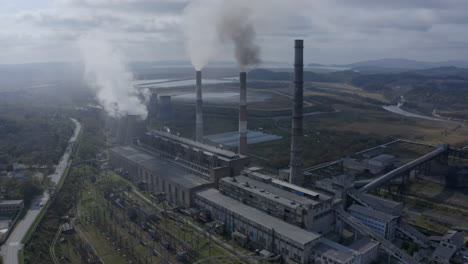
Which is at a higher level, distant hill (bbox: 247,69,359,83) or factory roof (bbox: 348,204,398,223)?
distant hill (bbox: 247,69,359,83)

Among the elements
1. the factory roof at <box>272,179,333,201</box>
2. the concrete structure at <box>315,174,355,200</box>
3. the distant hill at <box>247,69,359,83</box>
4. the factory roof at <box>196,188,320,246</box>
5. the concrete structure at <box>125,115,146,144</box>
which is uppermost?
the distant hill at <box>247,69,359,83</box>

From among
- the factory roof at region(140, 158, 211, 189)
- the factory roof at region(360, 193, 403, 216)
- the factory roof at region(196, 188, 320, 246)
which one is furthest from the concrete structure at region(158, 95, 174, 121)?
the factory roof at region(360, 193, 403, 216)

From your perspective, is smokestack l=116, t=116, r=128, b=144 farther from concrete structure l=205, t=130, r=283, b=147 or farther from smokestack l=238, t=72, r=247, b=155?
smokestack l=238, t=72, r=247, b=155

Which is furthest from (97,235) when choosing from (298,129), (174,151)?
(298,129)

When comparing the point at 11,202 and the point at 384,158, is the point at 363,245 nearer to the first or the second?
the point at 384,158

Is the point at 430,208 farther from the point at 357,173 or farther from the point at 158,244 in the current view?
the point at 158,244

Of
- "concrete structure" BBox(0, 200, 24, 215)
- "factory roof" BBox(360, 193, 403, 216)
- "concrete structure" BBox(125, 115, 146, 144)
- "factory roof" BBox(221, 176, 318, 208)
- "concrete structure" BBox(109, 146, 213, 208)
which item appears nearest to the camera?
"factory roof" BBox(221, 176, 318, 208)

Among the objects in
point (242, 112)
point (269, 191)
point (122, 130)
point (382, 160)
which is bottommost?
point (382, 160)

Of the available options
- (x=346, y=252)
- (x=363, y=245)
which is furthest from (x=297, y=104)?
(x=346, y=252)
